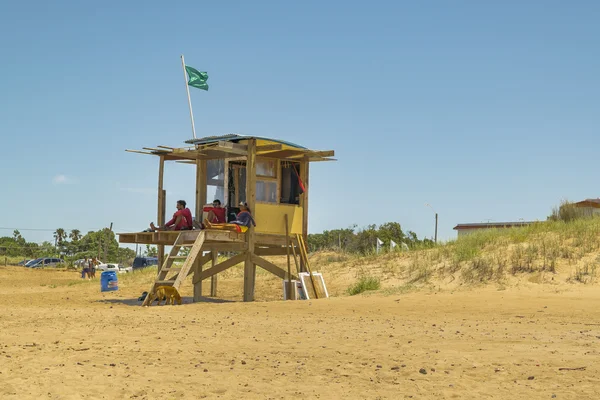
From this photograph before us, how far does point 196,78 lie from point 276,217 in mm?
5858

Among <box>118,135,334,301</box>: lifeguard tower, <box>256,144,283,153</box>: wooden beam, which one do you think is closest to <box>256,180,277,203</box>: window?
<box>118,135,334,301</box>: lifeguard tower

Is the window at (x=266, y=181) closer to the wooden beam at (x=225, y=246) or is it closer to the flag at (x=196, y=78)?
the wooden beam at (x=225, y=246)

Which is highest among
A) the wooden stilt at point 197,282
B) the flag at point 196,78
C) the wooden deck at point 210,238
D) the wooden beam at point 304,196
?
the flag at point 196,78

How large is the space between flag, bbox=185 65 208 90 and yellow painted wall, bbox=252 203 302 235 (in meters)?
5.42

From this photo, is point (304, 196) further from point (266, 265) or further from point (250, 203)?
point (266, 265)

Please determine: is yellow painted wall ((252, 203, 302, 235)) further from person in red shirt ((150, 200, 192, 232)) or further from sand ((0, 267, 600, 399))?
sand ((0, 267, 600, 399))

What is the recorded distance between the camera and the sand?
7.96m

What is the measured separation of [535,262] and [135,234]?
1017 cm

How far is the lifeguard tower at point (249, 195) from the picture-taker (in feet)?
63.5

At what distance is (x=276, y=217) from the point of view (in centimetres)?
2025

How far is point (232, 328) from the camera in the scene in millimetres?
12172

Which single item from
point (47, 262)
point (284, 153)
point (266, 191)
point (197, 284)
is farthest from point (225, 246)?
point (47, 262)

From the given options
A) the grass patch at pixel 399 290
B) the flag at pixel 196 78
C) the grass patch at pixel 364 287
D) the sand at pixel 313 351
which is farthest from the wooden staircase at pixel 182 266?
the flag at pixel 196 78

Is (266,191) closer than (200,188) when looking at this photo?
Yes
